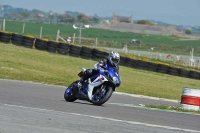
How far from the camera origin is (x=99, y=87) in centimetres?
1459

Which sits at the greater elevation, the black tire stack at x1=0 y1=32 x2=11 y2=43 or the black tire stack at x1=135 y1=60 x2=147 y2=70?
the black tire stack at x1=0 y1=32 x2=11 y2=43

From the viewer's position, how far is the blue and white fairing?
560 inches

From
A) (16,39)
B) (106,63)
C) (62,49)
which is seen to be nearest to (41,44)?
(62,49)

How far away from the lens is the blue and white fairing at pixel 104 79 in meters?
14.2

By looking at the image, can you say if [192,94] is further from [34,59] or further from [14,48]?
[14,48]

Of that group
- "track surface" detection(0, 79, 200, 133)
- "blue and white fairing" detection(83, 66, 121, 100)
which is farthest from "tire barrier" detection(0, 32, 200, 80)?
"track surface" detection(0, 79, 200, 133)

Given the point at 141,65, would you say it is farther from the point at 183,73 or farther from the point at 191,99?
the point at 191,99

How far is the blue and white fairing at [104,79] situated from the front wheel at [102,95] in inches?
5.2

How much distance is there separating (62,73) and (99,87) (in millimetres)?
12790

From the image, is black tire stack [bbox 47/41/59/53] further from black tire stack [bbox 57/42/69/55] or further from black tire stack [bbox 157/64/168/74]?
black tire stack [bbox 157/64/168/74]

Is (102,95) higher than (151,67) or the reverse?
higher

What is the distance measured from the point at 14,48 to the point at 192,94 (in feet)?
60.5

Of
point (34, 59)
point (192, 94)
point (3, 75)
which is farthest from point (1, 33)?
point (192, 94)

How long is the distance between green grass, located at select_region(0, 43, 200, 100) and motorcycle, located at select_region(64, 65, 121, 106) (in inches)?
301
